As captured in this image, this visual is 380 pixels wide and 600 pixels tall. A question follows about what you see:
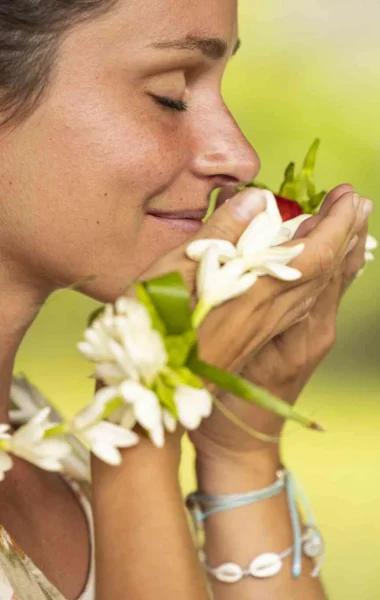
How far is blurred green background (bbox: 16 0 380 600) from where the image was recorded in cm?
249

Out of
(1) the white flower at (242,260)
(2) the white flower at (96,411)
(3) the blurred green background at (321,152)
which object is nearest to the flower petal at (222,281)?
(1) the white flower at (242,260)

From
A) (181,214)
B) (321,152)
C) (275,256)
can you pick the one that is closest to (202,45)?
(181,214)

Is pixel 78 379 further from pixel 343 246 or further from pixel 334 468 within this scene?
pixel 343 246

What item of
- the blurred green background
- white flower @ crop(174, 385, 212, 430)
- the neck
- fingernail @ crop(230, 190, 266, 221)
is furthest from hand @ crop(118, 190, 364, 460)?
the blurred green background

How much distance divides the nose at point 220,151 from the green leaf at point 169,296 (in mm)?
293

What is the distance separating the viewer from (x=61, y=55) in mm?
971

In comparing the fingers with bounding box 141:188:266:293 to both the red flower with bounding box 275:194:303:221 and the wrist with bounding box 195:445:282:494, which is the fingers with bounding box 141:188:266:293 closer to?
the red flower with bounding box 275:194:303:221

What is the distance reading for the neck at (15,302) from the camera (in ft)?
3.37

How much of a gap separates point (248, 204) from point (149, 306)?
0.59 ft

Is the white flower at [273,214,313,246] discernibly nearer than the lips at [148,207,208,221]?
Yes

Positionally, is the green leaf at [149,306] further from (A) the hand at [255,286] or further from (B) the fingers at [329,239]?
(B) the fingers at [329,239]

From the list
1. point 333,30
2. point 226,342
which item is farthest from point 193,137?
point 333,30

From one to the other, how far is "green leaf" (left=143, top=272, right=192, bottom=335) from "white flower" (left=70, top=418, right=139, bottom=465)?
83 mm

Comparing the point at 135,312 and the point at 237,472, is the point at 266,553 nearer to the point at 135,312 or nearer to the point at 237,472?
the point at 237,472
